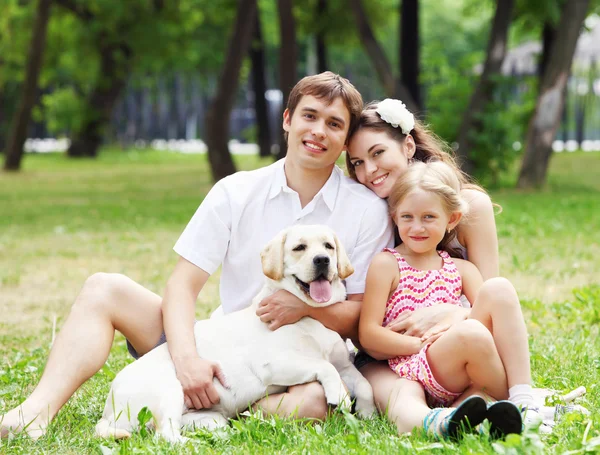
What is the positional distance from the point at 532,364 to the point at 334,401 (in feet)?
5.24

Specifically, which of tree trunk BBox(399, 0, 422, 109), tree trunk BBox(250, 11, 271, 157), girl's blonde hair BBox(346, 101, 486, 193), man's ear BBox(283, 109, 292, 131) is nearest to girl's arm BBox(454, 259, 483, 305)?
girl's blonde hair BBox(346, 101, 486, 193)

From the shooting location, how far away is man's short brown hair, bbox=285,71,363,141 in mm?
4266

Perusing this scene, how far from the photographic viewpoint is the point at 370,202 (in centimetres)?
434

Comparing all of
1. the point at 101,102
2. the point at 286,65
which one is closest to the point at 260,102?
the point at 101,102

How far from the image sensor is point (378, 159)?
4379mm

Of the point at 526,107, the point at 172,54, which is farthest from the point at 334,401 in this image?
the point at 172,54

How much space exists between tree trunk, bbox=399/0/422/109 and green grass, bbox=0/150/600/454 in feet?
11.6

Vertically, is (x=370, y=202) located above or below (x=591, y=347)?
above

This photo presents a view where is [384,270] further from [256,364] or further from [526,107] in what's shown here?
[526,107]

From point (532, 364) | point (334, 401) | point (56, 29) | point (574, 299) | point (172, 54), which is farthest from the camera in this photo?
point (56, 29)

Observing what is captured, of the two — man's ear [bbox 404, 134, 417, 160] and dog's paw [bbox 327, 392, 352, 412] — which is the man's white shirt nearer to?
man's ear [bbox 404, 134, 417, 160]

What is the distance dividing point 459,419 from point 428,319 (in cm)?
69

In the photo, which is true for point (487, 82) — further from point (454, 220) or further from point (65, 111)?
point (65, 111)

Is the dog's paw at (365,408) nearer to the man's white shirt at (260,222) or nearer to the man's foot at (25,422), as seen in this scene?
the man's white shirt at (260,222)
